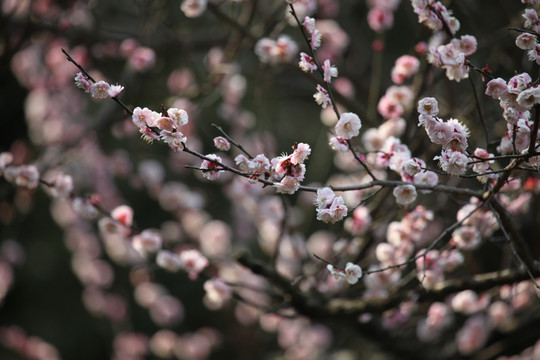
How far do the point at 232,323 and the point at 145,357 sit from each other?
4.34 feet

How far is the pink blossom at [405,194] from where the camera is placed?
1.62 meters

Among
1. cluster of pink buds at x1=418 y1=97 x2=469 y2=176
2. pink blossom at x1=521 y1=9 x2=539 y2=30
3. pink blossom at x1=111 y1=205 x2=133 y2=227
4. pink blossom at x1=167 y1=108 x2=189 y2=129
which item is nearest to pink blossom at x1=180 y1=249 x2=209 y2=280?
pink blossom at x1=111 y1=205 x2=133 y2=227

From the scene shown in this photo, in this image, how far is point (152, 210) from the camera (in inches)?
239

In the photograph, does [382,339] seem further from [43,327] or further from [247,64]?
[43,327]

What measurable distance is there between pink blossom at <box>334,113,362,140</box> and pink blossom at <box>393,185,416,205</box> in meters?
0.22

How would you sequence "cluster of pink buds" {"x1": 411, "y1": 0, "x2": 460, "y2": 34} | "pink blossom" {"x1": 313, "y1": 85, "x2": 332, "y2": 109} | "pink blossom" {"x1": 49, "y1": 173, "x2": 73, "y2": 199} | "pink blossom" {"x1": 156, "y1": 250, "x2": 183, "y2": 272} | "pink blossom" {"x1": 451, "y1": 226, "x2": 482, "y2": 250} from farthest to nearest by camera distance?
"pink blossom" {"x1": 156, "y1": 250, "x2": 183, "y2": 272} < "pink blossom" {"x1": 49, "y1": 173, "x2": 73, "y2": 199} < "pink blossom" {"x1": 451, "y1": 226, "x2": 482, "y2": 250} < "cluster of pink buds" {"x1": 411, "y1": 0, "x2": 460, "y2": 34} < "pink blossom" {"x1": 313, "y1": 85, "x2": 332, "y2": 109}

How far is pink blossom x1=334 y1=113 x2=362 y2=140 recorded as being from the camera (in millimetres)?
1579

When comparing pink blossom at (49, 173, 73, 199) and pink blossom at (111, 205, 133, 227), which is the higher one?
pink blossom at (49, 173, 73, 199)

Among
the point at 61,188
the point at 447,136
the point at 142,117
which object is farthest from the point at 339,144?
the point at 61,188

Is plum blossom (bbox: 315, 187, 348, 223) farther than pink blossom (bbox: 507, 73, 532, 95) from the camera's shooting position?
Yes

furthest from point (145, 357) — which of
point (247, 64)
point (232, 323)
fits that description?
point (247, 64)

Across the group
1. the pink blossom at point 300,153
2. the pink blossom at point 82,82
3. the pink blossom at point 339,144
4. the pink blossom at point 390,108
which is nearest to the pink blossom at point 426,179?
the pink blossom at point 339,144

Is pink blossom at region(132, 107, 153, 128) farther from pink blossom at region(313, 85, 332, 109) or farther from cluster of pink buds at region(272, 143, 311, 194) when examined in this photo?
pink blossom at region(313, 85, 332, 109)

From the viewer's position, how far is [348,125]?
160 cm
